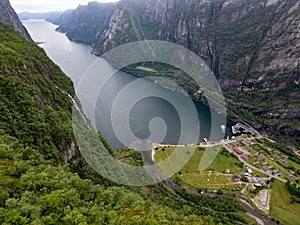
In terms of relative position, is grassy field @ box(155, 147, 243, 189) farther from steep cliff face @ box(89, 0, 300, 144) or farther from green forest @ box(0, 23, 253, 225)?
steep cliff face @ box(89, 0, 300, 144)

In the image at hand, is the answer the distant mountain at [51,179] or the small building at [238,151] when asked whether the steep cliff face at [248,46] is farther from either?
the distant mountain at [51,179]

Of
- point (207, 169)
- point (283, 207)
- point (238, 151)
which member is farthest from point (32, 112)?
point (238, 151)

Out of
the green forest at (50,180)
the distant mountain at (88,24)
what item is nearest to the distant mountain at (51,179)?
the green forest at (50,180)

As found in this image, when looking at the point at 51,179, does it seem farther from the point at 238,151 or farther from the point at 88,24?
the point at 88,24

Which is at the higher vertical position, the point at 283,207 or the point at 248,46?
the point at 248,46

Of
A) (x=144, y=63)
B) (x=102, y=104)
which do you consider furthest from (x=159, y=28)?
(x=102, y=104)

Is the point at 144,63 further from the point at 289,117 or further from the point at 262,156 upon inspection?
the point at 262,156

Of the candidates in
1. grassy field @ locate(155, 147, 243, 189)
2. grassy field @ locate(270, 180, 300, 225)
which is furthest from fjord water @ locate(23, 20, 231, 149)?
grassy field @ locate(270, 180, 300, 225)
